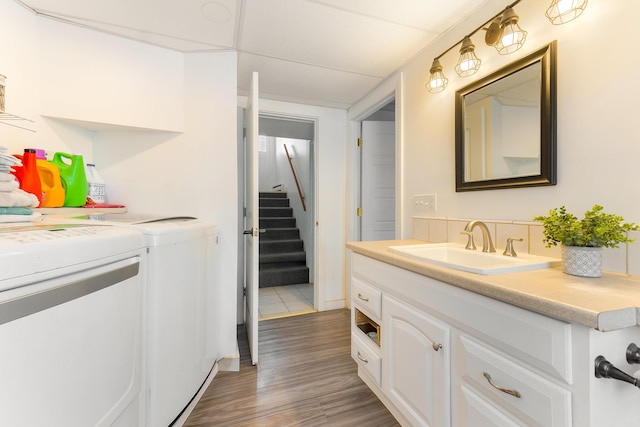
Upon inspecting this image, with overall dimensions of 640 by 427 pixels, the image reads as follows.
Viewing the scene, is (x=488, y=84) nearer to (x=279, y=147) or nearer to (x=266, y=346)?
(x=266, y=346)

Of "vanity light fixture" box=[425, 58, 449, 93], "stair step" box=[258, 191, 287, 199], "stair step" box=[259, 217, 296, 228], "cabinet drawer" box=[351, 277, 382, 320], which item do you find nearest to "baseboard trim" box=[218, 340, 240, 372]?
"cabinet drawer" box=[351, 277, 382, 320]

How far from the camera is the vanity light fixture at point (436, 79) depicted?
1.51 meters

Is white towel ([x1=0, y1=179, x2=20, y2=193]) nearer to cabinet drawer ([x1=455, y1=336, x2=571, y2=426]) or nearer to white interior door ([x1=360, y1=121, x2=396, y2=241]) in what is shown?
cabinet drawer ([x1=455, y1=336, x2=571, y2=426])

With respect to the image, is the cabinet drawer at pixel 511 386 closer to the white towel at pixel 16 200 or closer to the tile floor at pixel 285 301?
the white towel at pixel 16 200

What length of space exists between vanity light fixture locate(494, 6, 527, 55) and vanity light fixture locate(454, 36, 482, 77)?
0.13m

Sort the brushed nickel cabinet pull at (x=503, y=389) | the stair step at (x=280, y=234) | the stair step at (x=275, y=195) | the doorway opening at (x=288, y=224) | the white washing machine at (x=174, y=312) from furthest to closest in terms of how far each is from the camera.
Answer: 1. the stair step at (x=275, y=195)
2. the stair step at (x=280, y=234)
3. the doorway opening at (x=288, y=224)
4. the white washing machine at (x=174, y=312)
5. the brushed nickel cabinet pull at (x=503, y=389)

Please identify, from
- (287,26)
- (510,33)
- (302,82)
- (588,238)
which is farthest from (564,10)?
(302,82)

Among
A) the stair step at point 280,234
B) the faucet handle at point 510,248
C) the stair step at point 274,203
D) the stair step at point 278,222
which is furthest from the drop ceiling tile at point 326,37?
the stair step at point 274,203

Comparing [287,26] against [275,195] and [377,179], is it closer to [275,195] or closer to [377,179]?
[377,179]

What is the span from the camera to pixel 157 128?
1.68 m

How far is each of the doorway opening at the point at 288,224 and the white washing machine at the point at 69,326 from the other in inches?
57.8

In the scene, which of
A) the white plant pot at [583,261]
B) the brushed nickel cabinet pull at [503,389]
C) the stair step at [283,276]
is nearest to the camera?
the brushed nickel cabinet pull at [503,389]

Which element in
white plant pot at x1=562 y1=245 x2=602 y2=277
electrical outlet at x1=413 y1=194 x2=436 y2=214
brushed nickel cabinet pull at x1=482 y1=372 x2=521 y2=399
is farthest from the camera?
electrical outlet at x1=413 y1=194 x2=436 y2=214

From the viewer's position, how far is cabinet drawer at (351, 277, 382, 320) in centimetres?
136
